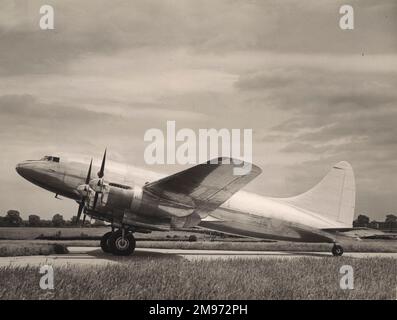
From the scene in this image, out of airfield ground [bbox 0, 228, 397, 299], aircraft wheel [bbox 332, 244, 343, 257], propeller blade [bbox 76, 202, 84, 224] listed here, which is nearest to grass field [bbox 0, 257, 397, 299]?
airfield ground [bbox 0, 228, 397, 299]

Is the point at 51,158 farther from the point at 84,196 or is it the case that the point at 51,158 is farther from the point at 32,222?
the point at 32,222

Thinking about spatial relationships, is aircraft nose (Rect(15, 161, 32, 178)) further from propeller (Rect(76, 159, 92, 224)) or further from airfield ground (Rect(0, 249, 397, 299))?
airfield ground (Rect(0, 249, 397, 299))

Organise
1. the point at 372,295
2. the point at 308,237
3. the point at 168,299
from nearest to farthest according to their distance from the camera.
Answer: the point at 168,299 < the point at 372,295 < the point at 308,237

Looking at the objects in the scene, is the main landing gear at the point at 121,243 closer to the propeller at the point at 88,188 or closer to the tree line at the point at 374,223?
the propeller at the point at 88,188

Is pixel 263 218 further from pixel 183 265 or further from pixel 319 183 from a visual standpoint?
pixel 183 265

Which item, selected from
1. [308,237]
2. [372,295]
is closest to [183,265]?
[372,295]

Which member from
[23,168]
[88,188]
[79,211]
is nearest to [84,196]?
[88,188]

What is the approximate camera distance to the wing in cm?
1138

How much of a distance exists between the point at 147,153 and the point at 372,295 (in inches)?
241

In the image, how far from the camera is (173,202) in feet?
41.2

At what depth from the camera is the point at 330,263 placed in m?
12.9

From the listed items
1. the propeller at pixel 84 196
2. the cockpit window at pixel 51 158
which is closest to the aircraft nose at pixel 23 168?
the cockpit window at pixel 51 158

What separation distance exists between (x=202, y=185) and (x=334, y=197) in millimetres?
6934

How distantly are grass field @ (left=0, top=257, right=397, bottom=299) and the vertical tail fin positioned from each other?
209 inches
